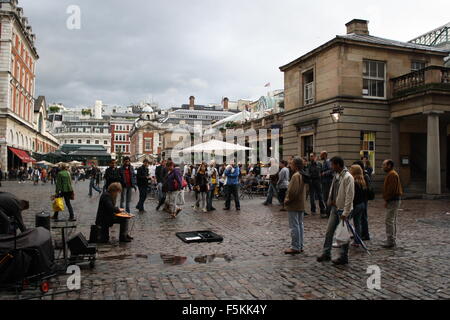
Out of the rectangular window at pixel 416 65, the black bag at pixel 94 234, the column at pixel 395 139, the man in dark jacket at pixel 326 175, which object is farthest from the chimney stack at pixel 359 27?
the black bag at pixel 94 234

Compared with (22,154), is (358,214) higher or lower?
lower

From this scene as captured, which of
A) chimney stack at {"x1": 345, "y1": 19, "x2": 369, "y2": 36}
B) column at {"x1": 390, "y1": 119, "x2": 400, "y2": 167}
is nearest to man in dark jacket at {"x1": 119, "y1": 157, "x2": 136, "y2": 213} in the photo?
column at {"x1": 390, "y1": 119, "x2": 400, "y2": 167}

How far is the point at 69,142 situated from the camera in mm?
127812

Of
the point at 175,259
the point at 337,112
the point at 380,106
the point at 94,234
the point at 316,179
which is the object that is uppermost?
the point at 380,106

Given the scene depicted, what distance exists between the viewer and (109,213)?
775 cm

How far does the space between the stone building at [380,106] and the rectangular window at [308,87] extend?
12cm

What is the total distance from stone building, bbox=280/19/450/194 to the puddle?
44.1 ft

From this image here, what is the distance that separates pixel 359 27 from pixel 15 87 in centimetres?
4259

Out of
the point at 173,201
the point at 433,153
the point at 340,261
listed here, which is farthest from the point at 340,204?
the point at 433,153

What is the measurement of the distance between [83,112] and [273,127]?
454ft

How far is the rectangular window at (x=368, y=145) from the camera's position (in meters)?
21.0

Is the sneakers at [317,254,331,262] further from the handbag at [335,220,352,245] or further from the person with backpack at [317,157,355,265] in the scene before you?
the handbag at [335,220,352,245]

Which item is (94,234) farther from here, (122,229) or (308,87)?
(308,87)

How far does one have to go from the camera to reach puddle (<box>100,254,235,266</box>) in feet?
21.5
